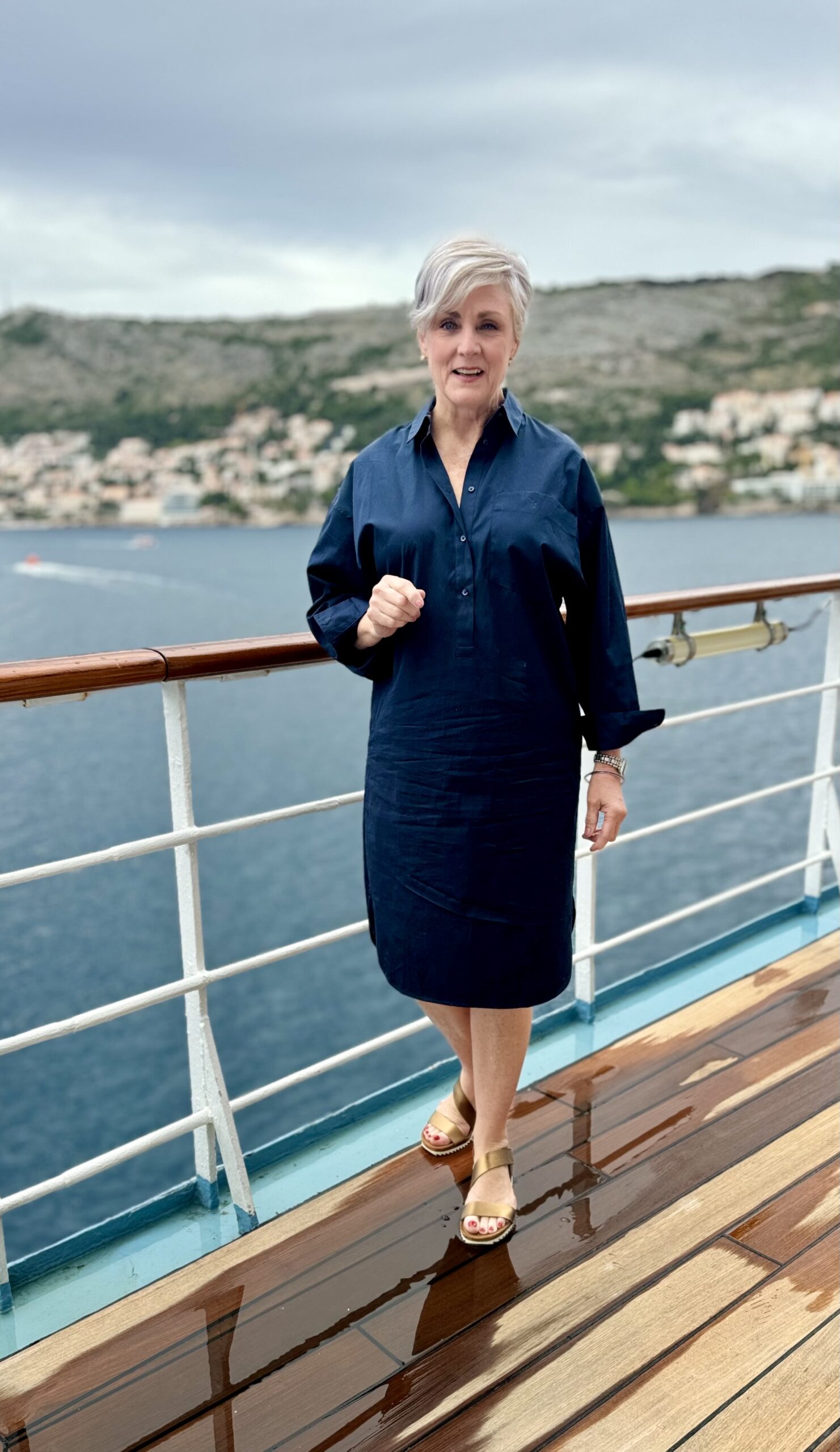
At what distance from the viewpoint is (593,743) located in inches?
59.0

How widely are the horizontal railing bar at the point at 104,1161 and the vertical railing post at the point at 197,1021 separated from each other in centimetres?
3

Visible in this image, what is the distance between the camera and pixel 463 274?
1326 mm

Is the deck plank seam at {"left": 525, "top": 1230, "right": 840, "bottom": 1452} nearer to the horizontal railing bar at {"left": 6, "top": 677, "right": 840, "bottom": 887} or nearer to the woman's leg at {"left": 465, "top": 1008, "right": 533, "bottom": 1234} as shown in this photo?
the woman's leg at {"left": 465, "top": 1008, "right": 533, "bottom": 1234}

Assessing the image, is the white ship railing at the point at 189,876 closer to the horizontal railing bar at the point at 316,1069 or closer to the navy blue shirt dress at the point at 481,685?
the horizontal railing bar at the point at 316,1069

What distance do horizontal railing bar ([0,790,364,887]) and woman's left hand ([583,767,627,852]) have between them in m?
0.31

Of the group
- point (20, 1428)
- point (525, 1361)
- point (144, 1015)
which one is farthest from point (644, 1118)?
point (144, 1015)

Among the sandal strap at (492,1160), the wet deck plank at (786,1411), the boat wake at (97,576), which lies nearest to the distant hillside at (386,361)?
the boat wake at (97,576)

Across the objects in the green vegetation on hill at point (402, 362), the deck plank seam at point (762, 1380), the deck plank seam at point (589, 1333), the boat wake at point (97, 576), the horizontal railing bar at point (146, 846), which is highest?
the green vegetation on hill at point (402, 362)

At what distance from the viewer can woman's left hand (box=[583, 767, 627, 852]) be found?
5.02 ft

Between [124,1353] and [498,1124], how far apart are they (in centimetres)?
56

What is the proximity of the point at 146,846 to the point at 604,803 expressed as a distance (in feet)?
1.94

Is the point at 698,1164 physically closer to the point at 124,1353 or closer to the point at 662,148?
the point at 124,1353

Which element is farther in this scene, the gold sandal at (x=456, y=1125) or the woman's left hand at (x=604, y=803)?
the gold sandal at (x=456, y=1125)

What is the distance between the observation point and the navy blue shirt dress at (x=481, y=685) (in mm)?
1376
